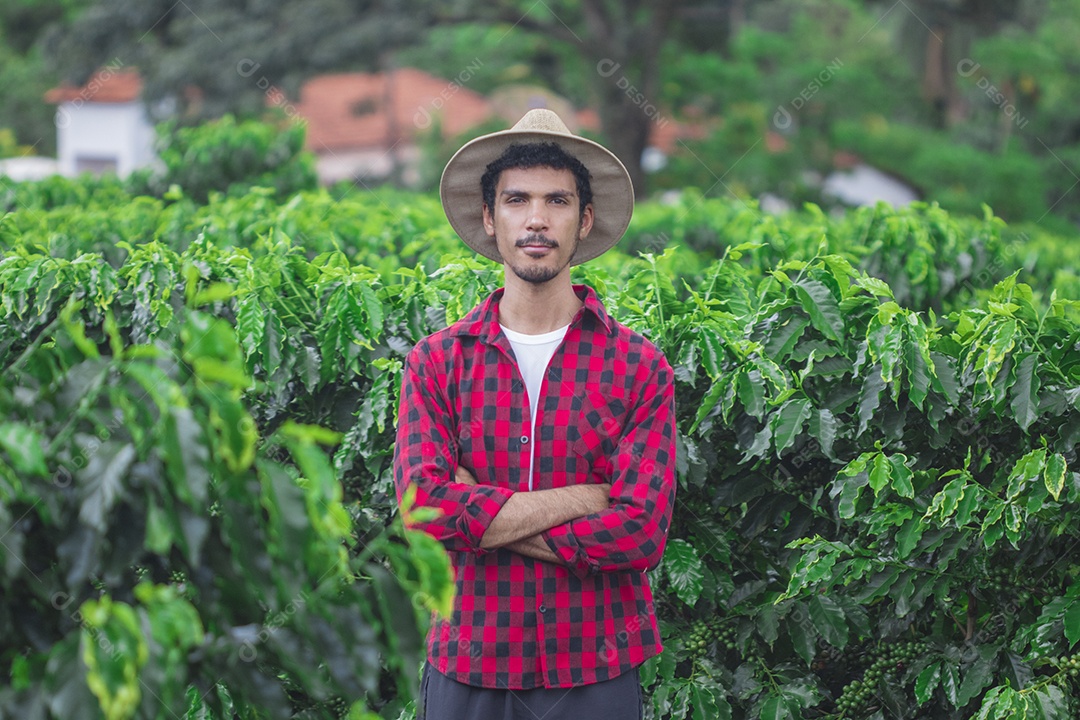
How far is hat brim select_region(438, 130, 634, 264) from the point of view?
304cm

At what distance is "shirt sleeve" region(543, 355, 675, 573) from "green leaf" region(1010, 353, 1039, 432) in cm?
105

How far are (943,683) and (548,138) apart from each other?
6.11 feet

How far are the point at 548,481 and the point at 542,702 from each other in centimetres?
51

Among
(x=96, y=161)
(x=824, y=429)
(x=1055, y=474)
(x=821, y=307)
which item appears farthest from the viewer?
(x=96, y=161)

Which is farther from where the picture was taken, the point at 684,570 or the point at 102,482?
the point at 684,570

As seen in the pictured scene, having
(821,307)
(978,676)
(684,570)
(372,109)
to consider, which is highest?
(372,109)

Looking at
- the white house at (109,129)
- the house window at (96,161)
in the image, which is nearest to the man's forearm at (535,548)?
Result: the white house at (109,129)

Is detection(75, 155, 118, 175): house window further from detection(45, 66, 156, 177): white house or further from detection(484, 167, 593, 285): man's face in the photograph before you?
detection(484, 167, 593, 285): man's face

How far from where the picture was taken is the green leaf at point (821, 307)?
3447 mm

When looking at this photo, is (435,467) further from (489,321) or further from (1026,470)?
(1026,470)

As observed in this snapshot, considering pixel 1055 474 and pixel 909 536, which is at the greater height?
pixel 1055 474

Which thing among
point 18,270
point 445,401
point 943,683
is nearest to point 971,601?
point 943,683

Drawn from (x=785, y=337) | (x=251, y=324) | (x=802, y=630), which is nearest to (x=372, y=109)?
(x=251, y=324)

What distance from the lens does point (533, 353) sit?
9.71 ft
